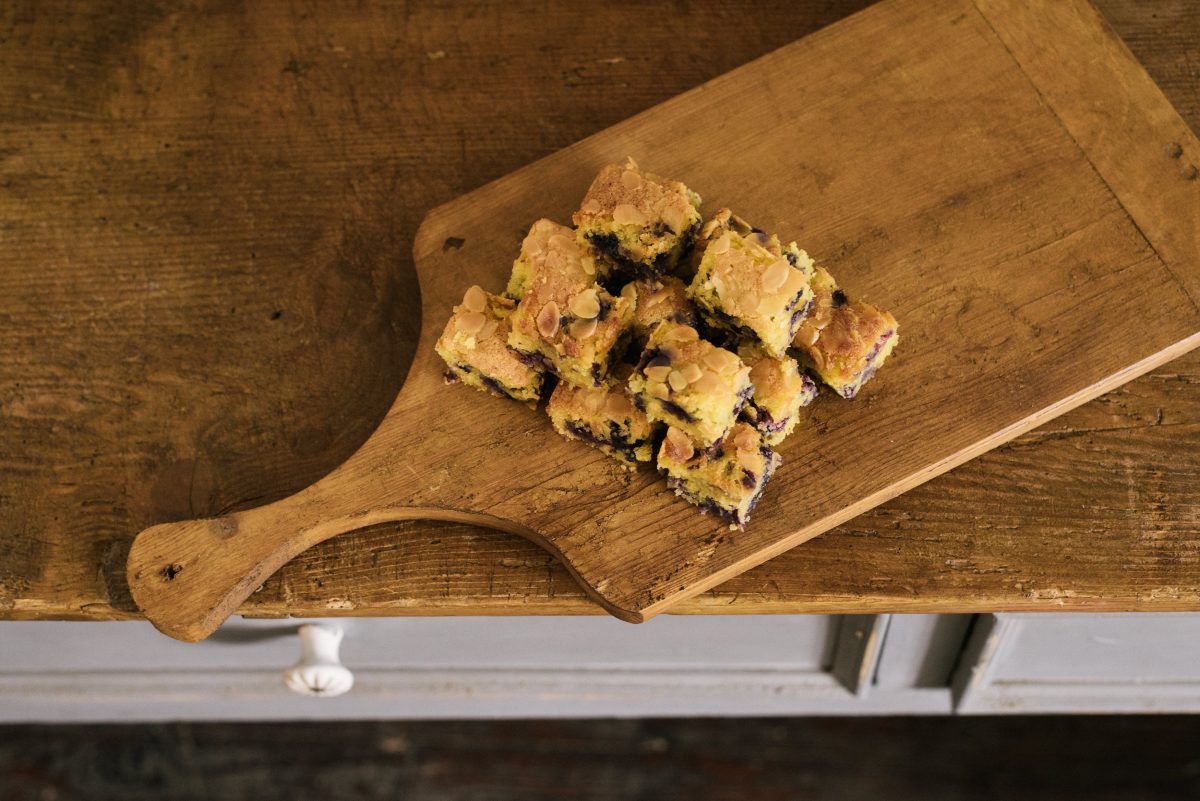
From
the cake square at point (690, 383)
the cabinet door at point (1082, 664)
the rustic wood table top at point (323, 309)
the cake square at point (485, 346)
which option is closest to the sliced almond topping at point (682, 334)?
the cake square at point (690, 383)

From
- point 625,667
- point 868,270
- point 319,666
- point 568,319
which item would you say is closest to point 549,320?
point 568,319

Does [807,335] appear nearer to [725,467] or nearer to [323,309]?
[725,467]

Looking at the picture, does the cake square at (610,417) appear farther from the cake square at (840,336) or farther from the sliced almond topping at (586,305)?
the cake square at (840,336)

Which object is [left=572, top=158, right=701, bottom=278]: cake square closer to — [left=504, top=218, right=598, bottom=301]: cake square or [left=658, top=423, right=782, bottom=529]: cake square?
[left=504, top=218, right=598, bottom=301]: cake square

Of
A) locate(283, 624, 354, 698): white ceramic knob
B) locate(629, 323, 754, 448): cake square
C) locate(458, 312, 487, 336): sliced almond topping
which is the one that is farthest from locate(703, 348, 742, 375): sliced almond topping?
locate(283, 624, 354, 698): white ceramic knob

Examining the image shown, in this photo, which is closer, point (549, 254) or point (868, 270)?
point (549, 254)
